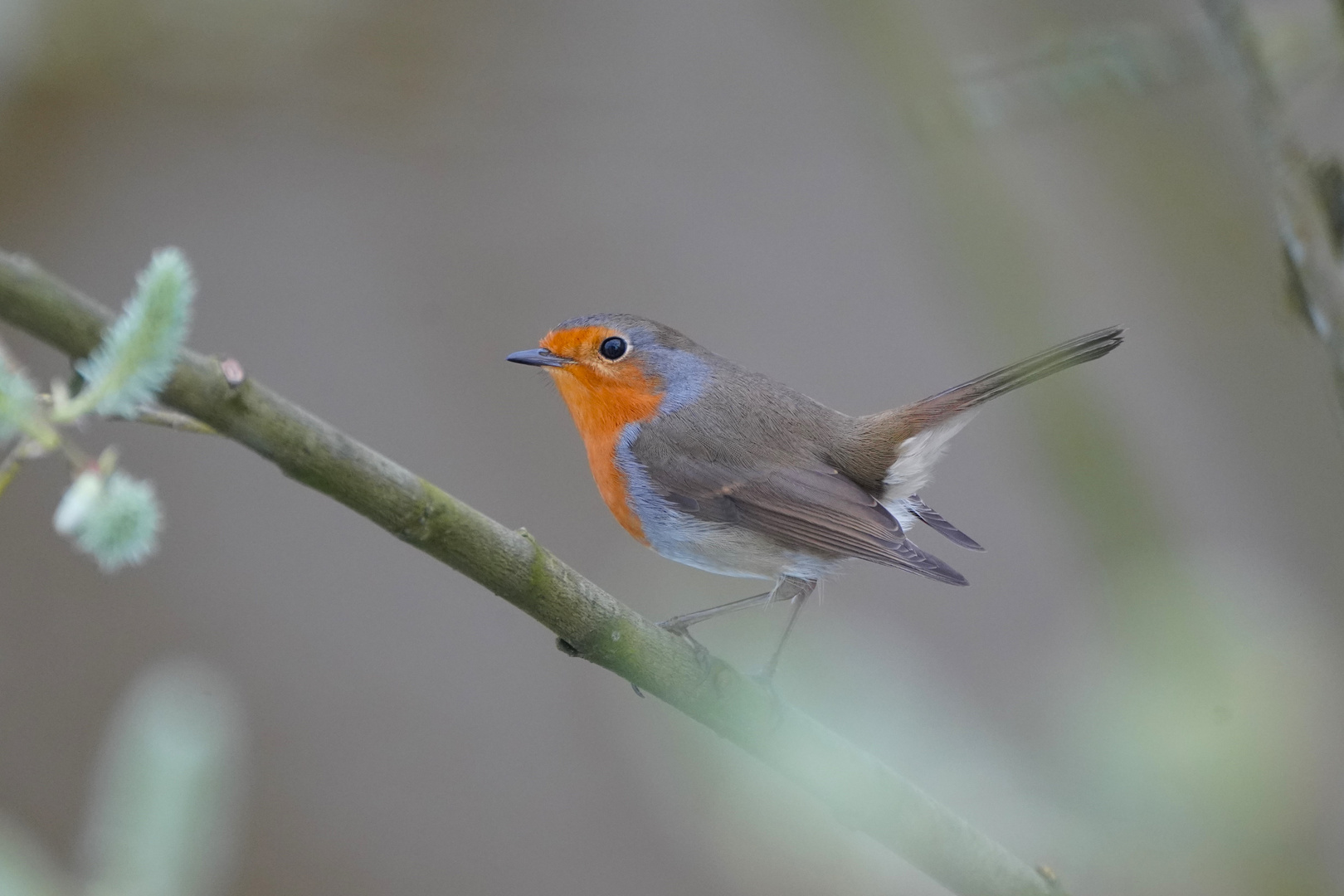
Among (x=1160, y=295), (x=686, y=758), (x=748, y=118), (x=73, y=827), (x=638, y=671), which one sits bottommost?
(x=73, y=827)

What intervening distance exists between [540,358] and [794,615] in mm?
878

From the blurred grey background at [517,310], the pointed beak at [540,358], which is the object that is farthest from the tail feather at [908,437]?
the pointed beak at [540,358]

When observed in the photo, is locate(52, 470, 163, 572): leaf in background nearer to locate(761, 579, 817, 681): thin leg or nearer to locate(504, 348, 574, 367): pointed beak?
locate(761, 579, 817, 681): thin leg

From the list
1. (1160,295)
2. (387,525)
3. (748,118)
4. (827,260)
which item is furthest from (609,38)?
(387,525)

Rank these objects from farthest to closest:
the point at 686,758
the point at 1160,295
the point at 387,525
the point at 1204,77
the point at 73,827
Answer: the point at 73,827
the point at 1160,295
the point at 1204,77
the point at 686,758
the point at 387,525

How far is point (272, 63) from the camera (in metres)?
4.14

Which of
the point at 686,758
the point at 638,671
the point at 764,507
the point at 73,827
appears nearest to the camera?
the point at 638,671

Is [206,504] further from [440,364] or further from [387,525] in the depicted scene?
[387,525]

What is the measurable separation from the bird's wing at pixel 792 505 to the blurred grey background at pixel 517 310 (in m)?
0.25

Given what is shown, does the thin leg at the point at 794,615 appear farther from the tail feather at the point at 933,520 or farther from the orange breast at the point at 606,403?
the orange breast at the point at 606,403

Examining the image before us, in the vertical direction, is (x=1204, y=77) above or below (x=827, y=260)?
below

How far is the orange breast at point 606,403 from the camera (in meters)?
2.97

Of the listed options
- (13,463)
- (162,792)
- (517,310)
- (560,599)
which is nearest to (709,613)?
(560,599)

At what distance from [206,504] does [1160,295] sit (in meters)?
4.15
